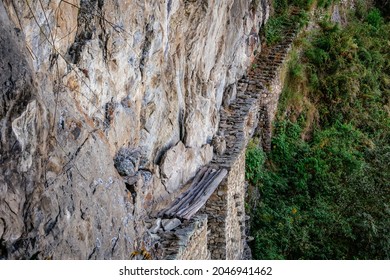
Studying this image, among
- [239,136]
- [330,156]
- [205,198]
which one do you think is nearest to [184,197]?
[205,198]

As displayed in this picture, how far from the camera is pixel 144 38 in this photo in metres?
6.16

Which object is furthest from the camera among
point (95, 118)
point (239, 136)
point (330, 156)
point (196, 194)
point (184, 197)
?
point (330, 156)

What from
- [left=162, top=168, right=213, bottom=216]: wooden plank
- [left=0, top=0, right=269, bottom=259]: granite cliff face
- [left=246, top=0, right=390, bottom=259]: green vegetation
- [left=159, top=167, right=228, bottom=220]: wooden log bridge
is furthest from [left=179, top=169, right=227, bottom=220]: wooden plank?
[left=246, top=0, right=390, bottom=259]: green vegetation

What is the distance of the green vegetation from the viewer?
988 centimetres

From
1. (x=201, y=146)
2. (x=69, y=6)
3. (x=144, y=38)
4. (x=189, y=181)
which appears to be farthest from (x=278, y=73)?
(x=69, y=6)

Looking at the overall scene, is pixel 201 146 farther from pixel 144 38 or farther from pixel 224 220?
pixel 144 38

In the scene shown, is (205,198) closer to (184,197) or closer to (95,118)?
(184,197)

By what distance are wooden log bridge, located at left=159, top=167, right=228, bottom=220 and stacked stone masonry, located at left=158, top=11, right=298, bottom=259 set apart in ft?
0.97

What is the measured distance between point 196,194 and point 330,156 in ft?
20.2

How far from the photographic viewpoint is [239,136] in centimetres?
1005

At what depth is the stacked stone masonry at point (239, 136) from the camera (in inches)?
333

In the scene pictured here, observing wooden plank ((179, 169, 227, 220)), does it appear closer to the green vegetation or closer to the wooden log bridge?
the wooden log bridge

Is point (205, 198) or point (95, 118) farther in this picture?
point (205, 198)

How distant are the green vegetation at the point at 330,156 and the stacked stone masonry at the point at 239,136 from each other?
554 millimetres
